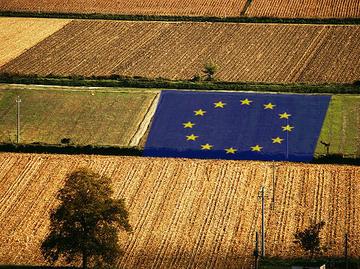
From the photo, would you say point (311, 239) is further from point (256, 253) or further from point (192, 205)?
point (192, 205)

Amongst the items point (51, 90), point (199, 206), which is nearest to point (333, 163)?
point (199, 206)

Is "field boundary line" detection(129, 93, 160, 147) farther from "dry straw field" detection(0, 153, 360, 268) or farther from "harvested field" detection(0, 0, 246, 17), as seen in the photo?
"harvested field" detection(0, 0, 246, 17)

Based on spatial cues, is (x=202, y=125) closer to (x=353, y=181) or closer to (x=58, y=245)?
(x=353, y=181)

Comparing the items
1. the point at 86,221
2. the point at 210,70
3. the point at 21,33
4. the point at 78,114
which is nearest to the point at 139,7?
the point at 21,33

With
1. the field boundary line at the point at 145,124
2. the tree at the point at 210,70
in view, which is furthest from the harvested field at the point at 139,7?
the field boundary line at the point at 145,124

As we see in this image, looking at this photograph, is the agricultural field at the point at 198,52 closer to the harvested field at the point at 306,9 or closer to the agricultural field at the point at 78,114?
the harvested field at the point at 306,9

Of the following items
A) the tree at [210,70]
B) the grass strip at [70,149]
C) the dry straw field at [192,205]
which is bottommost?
the dry straw field at [192,205]

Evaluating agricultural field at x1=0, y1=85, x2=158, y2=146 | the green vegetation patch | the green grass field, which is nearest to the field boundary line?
agricultural field at x1=0, y1=85, x2=158, y2=146
